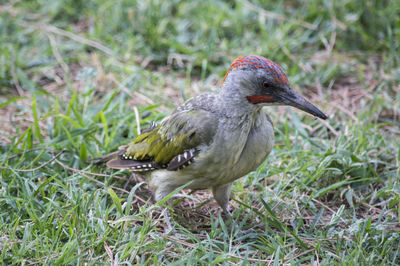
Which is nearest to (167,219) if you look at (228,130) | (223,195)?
(223,195)

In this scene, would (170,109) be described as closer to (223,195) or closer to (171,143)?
(171,143)

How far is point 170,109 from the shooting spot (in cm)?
587

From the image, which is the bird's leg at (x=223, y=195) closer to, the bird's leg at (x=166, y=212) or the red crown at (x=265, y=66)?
the bird's leg at (x=166, y=212)

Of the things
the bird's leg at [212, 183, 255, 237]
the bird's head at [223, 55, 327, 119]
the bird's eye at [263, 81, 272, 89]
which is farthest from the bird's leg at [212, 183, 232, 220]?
the bird's eye at [263, 81, 272, 89]

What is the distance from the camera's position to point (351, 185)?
4.74 m

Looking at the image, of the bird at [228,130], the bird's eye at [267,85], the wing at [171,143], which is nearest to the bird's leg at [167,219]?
the bird at [228,130]

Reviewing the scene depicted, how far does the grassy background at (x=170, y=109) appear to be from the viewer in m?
3.80

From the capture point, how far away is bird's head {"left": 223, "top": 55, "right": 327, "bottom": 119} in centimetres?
387

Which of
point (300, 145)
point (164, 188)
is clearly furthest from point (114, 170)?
point (300, 145)

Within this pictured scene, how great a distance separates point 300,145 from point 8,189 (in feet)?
9.26

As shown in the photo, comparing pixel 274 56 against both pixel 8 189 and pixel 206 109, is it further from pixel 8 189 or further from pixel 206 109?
pixel 8 189

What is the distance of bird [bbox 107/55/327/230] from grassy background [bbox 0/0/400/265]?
37 cm

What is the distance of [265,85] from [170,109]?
2154 mm

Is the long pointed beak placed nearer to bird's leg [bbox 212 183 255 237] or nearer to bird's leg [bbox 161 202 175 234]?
bird's leg [bbox 212 183 255 237]
